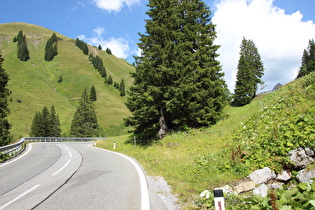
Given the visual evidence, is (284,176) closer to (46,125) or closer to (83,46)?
(46,125)

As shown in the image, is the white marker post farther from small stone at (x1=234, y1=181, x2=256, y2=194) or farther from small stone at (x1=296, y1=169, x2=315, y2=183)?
small stone at (x1=296, y1=169, x2=315, y2=183)

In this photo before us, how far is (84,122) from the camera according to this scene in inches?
2330

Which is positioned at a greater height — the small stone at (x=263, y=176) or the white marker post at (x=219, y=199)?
the white marker post at (x=219, y=199)

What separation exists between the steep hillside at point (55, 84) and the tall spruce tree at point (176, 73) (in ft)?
164

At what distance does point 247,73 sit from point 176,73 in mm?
35293

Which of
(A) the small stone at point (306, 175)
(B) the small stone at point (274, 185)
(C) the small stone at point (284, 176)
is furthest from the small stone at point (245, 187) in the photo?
(A) the small stone at point (306, 175)

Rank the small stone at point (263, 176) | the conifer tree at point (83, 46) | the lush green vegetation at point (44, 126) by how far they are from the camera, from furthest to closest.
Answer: the conifer tree at point (83, 46)
the lush green vegetation at point (44, 126)
the small stone at point (263, 176)

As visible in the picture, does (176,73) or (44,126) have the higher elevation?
(176,73)

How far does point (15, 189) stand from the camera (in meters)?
6.26

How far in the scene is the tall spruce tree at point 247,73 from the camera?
4372cm

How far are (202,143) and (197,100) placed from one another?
4.96 meters

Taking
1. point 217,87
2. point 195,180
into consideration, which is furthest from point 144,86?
point 195,180

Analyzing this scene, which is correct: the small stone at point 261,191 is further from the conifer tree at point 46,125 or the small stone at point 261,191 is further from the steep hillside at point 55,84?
the conifer tree at point 46,125

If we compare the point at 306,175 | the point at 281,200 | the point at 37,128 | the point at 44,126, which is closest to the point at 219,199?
the point at 281,200
